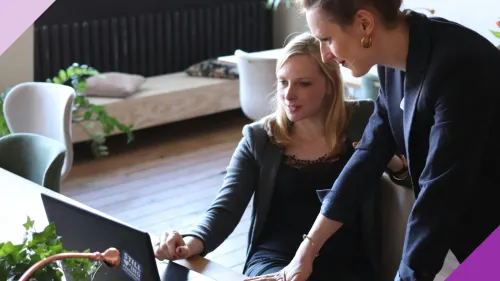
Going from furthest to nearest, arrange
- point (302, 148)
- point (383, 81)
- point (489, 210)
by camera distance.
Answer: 1. point (302, 148)
2. point (383, 81)
3. point (489, 210)

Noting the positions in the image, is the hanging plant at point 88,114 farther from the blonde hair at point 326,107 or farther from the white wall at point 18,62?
the blonde hair at point 326,107

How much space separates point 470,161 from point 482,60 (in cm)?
18

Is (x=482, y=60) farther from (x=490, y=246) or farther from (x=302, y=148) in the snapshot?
(x=302, y=148)

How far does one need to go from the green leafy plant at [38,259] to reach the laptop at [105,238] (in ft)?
0.18

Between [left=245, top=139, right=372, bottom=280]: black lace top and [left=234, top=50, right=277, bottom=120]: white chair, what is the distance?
2.17m

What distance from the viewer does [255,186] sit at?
2145 mm

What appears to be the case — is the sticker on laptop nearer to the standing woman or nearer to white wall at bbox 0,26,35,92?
the standing woman

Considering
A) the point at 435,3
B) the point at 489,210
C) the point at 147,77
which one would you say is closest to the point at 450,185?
the point at 489,210

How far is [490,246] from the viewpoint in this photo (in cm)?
139

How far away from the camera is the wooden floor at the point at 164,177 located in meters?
4.02

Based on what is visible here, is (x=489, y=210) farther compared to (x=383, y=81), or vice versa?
(x=383, y=81)

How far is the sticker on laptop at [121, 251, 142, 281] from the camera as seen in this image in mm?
1414

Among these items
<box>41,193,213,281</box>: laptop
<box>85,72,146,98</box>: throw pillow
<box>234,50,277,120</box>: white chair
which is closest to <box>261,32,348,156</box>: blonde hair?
<box>41,193,213,281</box>: laptop

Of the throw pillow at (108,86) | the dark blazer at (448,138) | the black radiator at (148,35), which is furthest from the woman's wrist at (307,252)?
the black radiator at (148,35)
